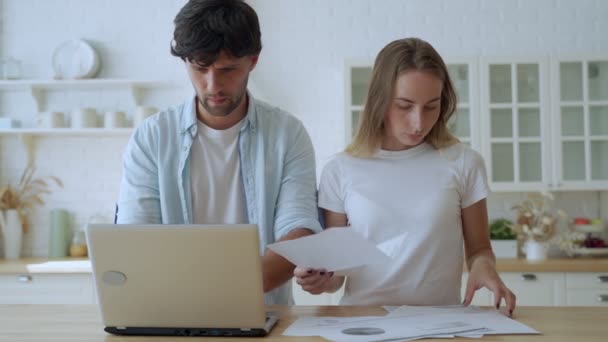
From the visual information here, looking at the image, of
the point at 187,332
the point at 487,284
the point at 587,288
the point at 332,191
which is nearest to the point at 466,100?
the point at 587,288

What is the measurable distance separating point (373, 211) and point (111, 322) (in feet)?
2.73

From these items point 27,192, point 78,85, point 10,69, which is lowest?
point 27,192

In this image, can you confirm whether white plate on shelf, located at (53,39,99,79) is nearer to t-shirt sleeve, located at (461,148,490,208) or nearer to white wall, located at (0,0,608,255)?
white wall, located at (0,0,608,255)

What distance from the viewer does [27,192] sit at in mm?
4805

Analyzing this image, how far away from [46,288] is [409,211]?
9.14 ft

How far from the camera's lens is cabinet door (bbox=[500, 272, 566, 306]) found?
4.14 metres

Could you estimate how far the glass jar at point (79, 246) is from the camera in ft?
15.1

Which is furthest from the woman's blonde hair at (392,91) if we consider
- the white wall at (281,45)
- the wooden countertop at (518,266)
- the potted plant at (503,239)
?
the white wall at (281,45)

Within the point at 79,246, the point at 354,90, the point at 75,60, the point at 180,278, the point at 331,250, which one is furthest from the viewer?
the point at 75,60

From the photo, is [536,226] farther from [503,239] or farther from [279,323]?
[279,323]

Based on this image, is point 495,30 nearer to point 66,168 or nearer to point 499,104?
point 499,104

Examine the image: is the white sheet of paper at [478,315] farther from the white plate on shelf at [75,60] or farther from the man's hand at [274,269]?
the white plate on shelf at [75,60]

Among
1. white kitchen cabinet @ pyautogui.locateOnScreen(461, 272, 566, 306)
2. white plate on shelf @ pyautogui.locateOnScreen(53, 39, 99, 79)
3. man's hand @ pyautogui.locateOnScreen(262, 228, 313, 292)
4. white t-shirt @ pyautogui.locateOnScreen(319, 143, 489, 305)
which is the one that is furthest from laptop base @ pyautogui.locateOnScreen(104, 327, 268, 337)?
white plate on shelf @ pyautogui.locateOnScreen(53, 39, 99, 79)

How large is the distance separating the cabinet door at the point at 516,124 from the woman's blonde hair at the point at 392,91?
7.65 feet
